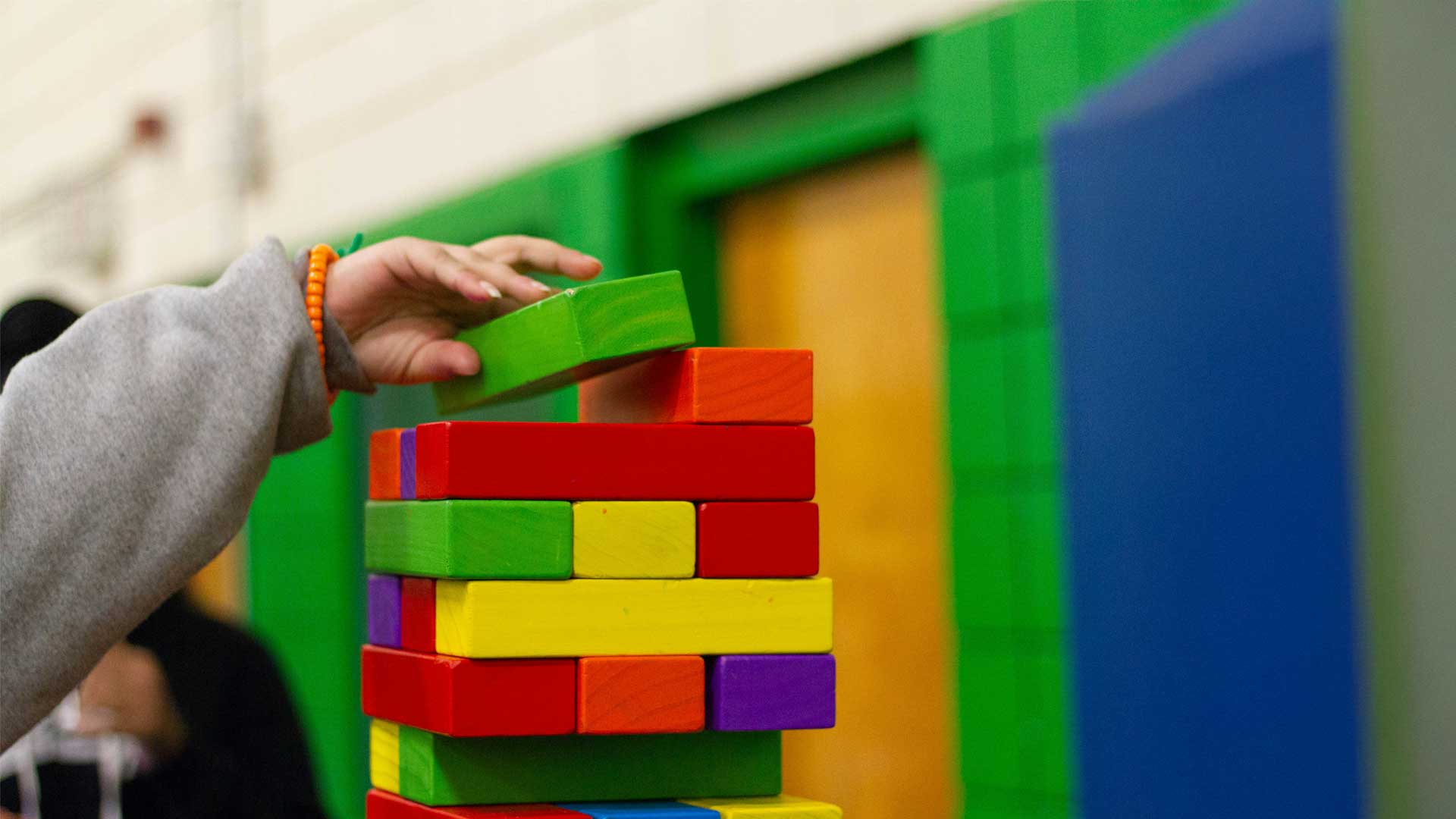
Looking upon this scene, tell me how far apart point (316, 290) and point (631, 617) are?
1.03ft

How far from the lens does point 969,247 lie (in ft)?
8.20

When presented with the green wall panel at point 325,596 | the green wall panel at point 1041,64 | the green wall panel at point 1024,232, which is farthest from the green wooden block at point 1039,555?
the green wall panel at point 325,596

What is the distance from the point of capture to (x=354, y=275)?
111 cm

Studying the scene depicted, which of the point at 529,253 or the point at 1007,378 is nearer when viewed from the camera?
the point at 529,253

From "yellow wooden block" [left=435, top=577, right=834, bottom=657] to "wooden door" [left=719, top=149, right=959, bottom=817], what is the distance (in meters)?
1.55

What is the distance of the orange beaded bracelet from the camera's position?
1077mm

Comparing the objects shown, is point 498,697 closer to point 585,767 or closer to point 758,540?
point 585,767

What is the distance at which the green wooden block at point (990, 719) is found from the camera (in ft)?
7.98

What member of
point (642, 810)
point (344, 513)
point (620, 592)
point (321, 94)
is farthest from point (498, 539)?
point (321, 94)

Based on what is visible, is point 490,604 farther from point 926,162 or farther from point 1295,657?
point 926,162

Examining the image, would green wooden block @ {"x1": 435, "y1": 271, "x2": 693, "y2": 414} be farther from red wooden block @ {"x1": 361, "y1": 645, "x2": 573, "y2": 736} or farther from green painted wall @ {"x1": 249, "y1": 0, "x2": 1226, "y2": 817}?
green painted wall @ {"x1": 249, "y1": 0, "x2": 1226, "y2": 817}

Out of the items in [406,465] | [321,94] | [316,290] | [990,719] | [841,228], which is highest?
[321,94]

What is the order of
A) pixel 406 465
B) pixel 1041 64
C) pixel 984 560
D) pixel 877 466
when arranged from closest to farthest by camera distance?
pixel 406 465 < pixel 1041 64 < pixel 984 560 < pixel 877 466

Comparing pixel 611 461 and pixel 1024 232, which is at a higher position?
pixel 1024 232
